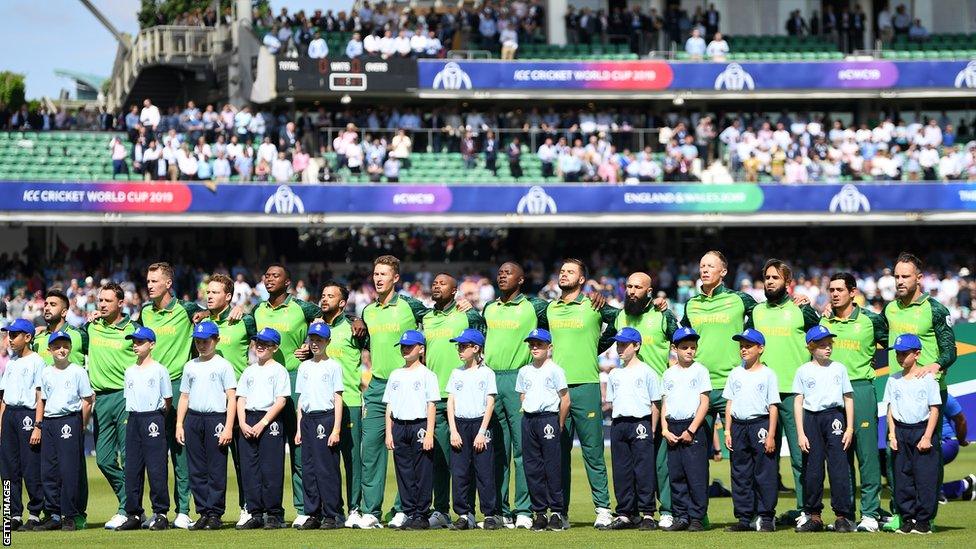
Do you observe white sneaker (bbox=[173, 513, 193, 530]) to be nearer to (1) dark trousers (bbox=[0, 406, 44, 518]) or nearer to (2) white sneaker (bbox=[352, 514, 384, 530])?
(1) dark trousers (bbox=[0, 406, 44, 518])

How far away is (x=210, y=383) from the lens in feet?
41.3

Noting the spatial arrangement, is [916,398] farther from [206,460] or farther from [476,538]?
[206,460]

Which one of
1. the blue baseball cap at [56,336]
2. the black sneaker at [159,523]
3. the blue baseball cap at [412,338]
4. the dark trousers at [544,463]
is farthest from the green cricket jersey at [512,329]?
the blue baseball cap at [56,336]

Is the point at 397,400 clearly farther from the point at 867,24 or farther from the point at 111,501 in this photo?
the point at 867,24

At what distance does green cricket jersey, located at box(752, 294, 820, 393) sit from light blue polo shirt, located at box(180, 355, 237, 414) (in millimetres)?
4500

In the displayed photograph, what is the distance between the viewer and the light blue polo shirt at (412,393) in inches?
489

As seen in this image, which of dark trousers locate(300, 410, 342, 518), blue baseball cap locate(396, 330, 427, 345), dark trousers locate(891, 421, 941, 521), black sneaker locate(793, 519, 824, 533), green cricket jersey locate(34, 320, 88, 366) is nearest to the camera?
dark trousers locate(891, 421, 941, 521)

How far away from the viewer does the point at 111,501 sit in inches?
645

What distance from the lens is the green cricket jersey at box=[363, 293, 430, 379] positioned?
42.3 feet

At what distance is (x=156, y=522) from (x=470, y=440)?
272 cm

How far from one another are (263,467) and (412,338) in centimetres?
170

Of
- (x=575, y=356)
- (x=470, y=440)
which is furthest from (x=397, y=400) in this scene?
(x=575, y=356)

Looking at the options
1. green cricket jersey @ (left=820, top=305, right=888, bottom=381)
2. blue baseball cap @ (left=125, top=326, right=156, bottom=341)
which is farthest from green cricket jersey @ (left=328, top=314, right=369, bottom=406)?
green cricket jersey @ (left=820, top=305, right=888, bottom=381)

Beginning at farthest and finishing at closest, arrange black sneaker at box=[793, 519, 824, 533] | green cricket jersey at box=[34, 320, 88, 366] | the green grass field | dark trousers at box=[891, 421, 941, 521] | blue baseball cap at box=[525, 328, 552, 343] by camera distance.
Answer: green cricket jersey at box=[34, 320, 88, 366], blue baseball cap at box=[525, 328, 552, 343], black sneaker at box=[793, 519, 824, 533], dark trousers at box=[891, 421, 941, 521], the green grass field
